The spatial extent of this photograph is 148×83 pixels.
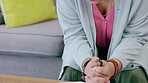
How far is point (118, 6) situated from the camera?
3.54ft

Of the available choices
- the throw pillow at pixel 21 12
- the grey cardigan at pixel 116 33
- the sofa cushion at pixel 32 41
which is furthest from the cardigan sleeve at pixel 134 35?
the throw pillow at pixel 21 12

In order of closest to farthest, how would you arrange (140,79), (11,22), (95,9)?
1. (140,79)
2. (95,9)
3. (11,22)

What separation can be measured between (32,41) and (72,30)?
0.42m

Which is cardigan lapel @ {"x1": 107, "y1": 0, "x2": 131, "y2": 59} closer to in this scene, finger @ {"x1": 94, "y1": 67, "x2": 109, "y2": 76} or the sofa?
finger @ {"x1": 94, "y1": 67, "x2": 109, "y2": 76}

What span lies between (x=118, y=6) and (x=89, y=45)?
8.2 inches

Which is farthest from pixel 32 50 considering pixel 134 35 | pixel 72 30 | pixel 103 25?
pixel 134 35

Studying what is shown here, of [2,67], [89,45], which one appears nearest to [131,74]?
[89,45]

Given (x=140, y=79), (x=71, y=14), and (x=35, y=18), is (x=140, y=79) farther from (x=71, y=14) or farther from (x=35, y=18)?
(x=35, y=18)

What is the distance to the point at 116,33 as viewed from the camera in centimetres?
109

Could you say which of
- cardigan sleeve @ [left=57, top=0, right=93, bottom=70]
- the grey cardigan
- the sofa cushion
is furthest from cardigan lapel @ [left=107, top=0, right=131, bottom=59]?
the sofa cushion

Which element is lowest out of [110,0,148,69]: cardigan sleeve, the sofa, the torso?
the sofa

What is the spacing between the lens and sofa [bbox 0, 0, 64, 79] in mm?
1504

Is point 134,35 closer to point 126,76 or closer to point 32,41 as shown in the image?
point 126,76

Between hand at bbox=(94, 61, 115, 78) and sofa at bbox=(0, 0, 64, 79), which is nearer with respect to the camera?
hand at bbox=(94, 61, 115, 78)
